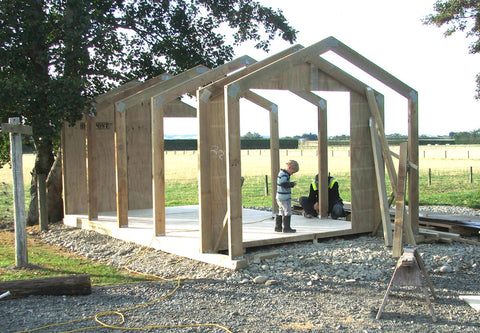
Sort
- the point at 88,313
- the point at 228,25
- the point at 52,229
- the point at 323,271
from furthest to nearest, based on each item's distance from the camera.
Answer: the point at 228,25, the point at 52,229, the point at 323,271, the point at 88,313

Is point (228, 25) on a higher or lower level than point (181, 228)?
higher

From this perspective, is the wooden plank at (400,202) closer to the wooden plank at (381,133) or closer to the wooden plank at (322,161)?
the wooden plank at (381,133)

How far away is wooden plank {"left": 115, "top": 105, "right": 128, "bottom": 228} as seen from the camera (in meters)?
10.6

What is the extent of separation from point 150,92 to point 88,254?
3.42 meters

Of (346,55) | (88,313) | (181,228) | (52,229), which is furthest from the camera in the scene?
(52,229)

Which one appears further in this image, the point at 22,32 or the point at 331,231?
the point at 22,32

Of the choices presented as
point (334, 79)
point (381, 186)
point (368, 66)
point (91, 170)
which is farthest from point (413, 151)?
point (91, 170)

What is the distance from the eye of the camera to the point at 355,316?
575 centimetres

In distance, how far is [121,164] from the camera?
10711 mm

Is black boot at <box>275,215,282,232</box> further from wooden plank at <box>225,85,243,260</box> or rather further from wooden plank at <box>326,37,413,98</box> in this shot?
wooden plank at <box>326,37,413,98</box>

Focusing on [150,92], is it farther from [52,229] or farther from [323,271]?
[323,271]

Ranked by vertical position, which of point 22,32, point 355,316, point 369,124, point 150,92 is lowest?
point 355,316

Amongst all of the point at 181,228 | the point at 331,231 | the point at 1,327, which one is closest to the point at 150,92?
the point at 181,228

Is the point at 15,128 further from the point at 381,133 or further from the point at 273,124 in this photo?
the point at 381,133
